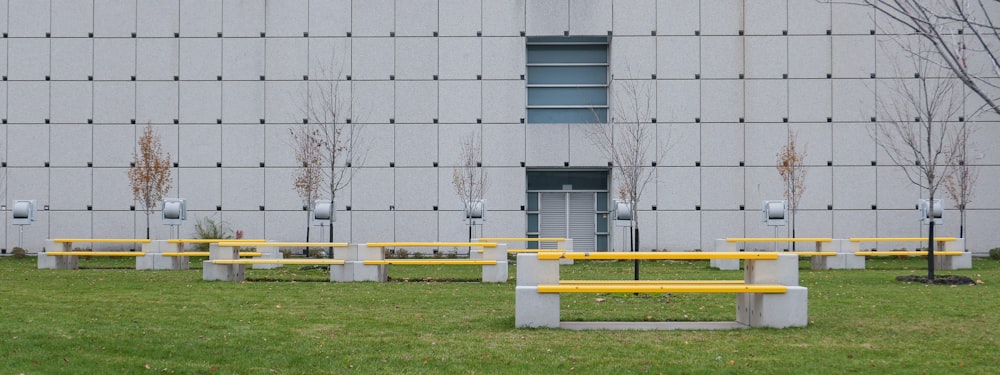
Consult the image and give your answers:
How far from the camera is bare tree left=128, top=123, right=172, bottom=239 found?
2966 cm

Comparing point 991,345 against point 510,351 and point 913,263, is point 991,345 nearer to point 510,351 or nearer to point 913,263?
point 510,351

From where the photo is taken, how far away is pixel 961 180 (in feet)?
94.9

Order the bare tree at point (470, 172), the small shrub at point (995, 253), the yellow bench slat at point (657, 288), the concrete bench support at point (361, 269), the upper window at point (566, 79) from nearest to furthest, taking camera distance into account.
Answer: the yellow bench slat at point (657, 288), the concrete bench support at point (361, 269), the small shrub at point (995, 253), the bare tree at point (470, 172), the upper window at point (566, 79)

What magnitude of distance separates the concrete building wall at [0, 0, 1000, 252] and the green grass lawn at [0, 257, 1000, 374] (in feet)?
48.6

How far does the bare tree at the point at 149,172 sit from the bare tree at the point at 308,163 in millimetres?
4071

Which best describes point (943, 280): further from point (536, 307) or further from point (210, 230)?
point (210, 230)

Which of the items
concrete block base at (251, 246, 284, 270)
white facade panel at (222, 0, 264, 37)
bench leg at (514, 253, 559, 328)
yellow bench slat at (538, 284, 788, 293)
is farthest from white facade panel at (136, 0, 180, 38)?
yellow bench slat at (538, 284, 788, 293)

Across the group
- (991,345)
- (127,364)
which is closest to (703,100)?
(991,345)

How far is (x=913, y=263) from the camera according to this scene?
26234 mm

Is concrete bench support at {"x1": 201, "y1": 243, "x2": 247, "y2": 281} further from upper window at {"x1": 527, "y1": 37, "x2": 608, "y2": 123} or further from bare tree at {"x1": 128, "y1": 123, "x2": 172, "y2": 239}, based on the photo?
upper window at {"x1": 527, "y1": 37, "x2": 608, "y2": 123}

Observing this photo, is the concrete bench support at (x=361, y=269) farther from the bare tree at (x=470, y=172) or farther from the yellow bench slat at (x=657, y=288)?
the bare tree at (x=470, y=172)

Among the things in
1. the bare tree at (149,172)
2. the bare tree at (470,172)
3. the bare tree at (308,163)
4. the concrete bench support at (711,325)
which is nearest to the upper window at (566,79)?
the bare tree at (470,172)

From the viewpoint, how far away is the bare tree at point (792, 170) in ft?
98.6

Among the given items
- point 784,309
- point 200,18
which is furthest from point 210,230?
point 784,309
